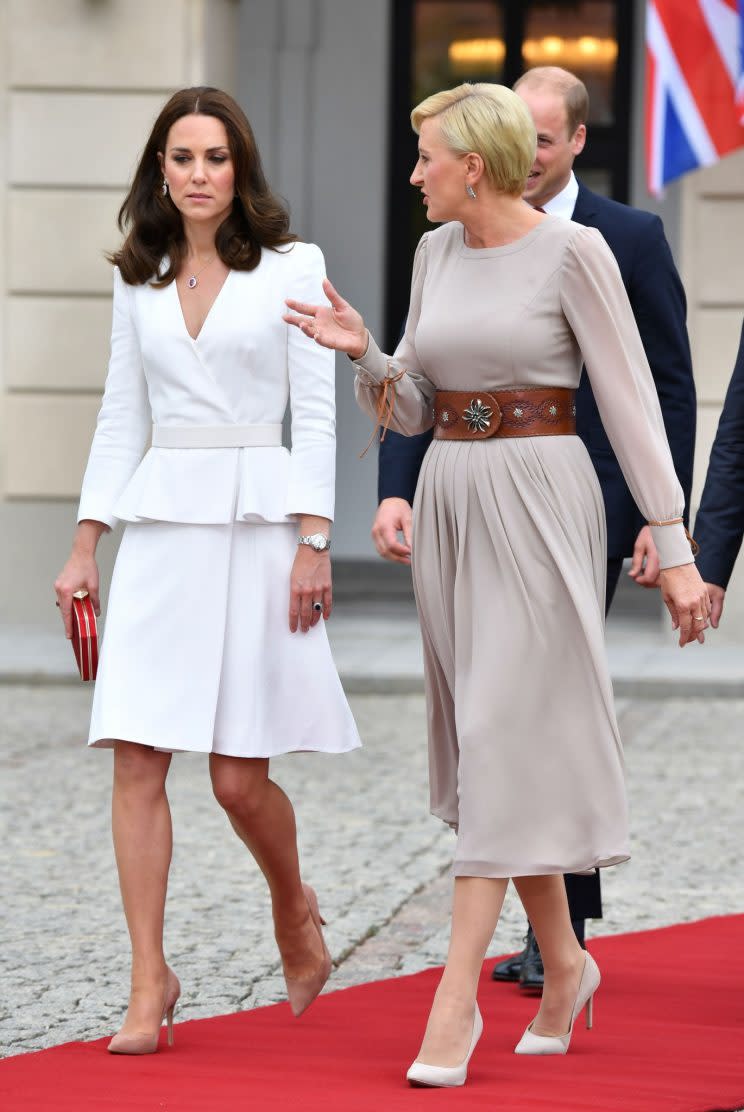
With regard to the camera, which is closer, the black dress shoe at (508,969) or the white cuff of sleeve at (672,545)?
the white cuff of sleeve at (672,545)

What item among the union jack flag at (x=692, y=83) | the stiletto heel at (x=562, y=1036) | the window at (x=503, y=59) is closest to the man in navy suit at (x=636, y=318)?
the stiletto heel at (x=562, y=1036)

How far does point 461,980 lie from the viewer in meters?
3.74

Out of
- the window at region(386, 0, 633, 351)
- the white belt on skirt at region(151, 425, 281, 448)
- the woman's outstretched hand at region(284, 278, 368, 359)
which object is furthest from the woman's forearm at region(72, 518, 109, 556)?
the window at region(386, 0, 633, 351)

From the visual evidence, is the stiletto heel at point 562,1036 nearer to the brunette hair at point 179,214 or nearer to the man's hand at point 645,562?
the man's hand at point 645,562

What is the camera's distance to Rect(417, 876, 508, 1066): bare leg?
373 cm

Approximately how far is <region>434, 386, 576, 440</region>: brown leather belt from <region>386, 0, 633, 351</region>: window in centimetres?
1230

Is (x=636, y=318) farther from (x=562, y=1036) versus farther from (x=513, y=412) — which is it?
(x=562, y=1036)

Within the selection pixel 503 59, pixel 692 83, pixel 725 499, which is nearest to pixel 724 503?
pixel 725 499

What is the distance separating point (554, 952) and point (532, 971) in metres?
0.67

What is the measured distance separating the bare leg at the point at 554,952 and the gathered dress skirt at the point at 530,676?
17cm

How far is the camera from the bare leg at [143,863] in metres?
3.99

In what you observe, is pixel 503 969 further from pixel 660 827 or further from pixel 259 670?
pixel 660 827

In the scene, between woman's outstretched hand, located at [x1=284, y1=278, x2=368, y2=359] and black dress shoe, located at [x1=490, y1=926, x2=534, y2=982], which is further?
black dress shoe, located at [x1=490, y1=926, x2=534, y2=982]

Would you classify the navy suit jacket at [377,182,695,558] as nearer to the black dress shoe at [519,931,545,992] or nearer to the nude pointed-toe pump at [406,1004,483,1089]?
the black dress shoe at [519,931,545,992]
